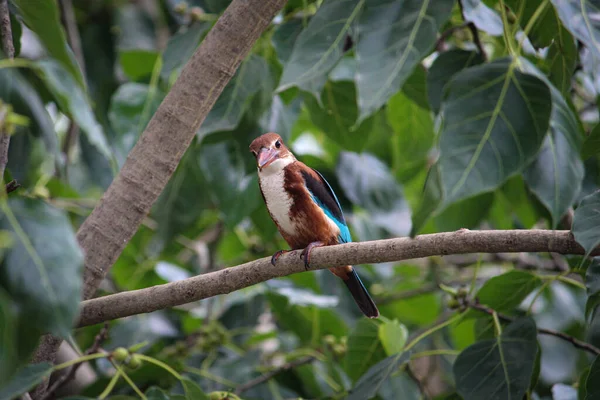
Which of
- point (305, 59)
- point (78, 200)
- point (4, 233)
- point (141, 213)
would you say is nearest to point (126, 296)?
point (141, 213)

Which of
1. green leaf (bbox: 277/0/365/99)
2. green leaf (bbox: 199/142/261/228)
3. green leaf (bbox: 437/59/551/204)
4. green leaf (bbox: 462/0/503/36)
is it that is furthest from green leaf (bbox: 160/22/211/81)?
green leaf (bbox: 437/59/551/204)

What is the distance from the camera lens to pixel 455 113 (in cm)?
181

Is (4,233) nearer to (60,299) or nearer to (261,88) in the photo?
(60,299)

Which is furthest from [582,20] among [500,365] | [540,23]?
[500,365]

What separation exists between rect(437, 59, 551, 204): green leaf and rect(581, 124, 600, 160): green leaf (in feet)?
0.75

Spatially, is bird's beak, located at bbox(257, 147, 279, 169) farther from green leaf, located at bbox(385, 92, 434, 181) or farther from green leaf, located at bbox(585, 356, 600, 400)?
green leaf, located at bbox(585, 356, 600, 400)

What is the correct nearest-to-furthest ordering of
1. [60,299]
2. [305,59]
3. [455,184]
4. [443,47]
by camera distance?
1. [60,299]
2. [455,184]
3. [305,59]
4. [443,47]

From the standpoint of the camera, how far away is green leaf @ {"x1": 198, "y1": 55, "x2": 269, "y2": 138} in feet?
7.67

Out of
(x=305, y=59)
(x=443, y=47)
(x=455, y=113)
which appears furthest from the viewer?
(x=443, y=47)

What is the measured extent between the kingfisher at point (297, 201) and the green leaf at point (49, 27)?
1.22m

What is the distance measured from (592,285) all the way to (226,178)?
1.61 metres

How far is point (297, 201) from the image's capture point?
8.59ft

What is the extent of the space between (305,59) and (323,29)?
0.12 metres

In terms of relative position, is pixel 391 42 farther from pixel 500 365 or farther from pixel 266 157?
pixel 500 365
